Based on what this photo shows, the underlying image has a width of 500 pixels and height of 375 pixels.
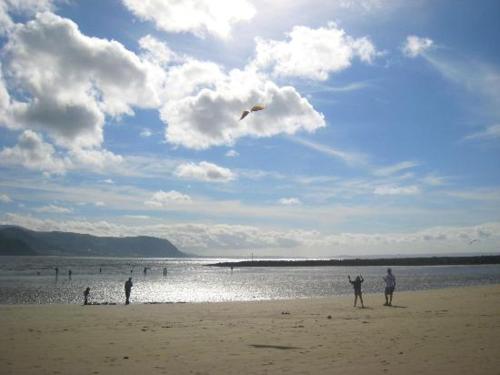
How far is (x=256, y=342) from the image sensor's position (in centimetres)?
1273

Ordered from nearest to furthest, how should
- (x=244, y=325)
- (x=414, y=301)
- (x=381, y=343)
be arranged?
(x=381, y=343) → (x=244, y=325) → (x=414, y=301)

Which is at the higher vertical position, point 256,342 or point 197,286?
point 256,342

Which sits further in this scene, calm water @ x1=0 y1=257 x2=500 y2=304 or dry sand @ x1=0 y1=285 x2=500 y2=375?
calm water @ x1=0 y1=257 x2=500 y2=304

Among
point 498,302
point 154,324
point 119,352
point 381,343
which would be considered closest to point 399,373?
point 381,343

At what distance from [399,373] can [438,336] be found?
4.85m

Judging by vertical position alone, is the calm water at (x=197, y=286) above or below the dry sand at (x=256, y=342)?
below

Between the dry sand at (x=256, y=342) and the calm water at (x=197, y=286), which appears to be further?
the calm water at (x=197, y=286)

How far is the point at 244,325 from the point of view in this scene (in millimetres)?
16344

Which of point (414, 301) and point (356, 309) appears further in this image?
point (414, 301)

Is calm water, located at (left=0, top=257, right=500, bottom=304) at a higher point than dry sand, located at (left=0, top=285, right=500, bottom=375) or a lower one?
lower

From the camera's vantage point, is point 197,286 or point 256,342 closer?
point 256,342

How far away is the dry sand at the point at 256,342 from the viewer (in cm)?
982

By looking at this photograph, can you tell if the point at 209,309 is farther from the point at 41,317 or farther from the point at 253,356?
the point at 253,356

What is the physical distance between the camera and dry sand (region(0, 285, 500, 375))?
387 inches
